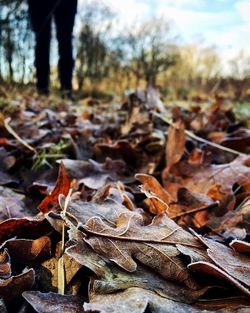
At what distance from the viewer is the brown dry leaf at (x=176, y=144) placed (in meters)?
1.23

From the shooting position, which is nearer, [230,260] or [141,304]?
[141,304]

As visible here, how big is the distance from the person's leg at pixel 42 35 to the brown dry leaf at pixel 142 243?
3962 mm

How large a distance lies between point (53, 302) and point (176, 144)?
2.53ft

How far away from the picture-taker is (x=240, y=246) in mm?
661

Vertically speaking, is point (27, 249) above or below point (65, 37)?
below

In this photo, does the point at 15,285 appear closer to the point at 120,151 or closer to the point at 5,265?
the point at 5,265

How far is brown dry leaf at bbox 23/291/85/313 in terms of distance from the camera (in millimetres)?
543

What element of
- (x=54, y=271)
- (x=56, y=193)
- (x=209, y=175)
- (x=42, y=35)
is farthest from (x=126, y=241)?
(x=42, y=35)

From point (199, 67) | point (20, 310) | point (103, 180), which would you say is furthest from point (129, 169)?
point (199, 67)

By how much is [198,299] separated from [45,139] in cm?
127

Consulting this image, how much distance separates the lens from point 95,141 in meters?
1.69

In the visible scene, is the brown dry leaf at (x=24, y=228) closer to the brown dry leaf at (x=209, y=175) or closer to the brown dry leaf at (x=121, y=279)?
the brown dry leaf at (x=121, y=279)

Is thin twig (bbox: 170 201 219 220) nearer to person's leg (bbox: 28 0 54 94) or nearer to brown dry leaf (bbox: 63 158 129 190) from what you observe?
brown dry leaf (bbox: 63 158 129 190)

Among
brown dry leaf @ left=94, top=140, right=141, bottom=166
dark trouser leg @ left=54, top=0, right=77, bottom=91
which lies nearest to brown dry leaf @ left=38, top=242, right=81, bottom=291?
brown dry leaf @ left=94, top=140, right=141, bottom=166
